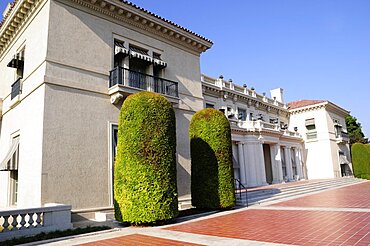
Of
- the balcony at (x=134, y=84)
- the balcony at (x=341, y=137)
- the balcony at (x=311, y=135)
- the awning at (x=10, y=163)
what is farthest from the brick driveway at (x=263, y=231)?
the balcony at (x=341, y=137)

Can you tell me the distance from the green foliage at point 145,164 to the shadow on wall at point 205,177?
2758 millimetres

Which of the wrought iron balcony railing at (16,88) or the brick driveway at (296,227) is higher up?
the wrought iron balcony railing at (16,88)

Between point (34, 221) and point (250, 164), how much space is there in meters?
18.7

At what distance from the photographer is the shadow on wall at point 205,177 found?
12125 mm

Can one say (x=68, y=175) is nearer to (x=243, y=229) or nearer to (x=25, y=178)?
(x=25, y=178)

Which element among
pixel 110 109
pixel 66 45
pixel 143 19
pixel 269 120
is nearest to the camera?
pixel 66 45

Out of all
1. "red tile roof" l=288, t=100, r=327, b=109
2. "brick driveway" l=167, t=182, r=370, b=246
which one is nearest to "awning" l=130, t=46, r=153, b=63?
"brick driveway" l=167, t=182, r=370, b=246

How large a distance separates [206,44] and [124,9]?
585 cm

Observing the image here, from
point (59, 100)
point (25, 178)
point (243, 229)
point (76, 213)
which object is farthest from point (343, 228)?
point (25, 178)

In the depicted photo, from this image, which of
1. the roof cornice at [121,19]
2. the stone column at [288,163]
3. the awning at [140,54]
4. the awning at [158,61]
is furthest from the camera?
the stone column at [288,163]

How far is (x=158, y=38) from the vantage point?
47.8 feet

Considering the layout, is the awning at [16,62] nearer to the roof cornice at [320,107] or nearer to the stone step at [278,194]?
the stone step at [278,194]

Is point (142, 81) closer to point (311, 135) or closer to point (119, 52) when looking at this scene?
point (119, 52)

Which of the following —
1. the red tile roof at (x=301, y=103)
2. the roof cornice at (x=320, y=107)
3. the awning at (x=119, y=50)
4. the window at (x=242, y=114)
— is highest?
the red tile roof at (x=301, y=103)
